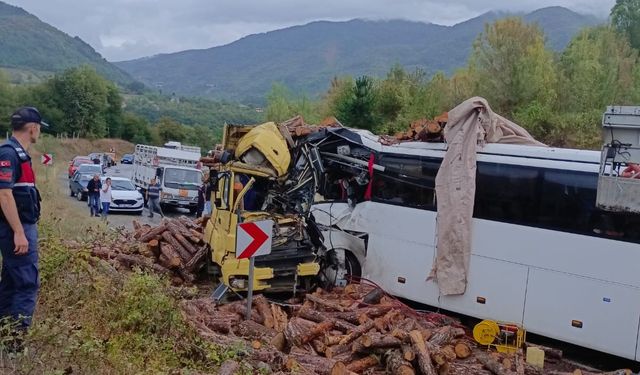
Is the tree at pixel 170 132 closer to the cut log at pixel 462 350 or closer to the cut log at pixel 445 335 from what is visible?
the cut log at pixel 445 335

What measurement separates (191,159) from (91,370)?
26071mm

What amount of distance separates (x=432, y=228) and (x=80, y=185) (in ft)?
82.1

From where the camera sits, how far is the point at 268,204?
1115 centimetres

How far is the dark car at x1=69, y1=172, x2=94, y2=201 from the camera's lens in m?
30.5

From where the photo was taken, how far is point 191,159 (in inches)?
1195

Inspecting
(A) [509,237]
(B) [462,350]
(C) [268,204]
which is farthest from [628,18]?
(B) [462,350]

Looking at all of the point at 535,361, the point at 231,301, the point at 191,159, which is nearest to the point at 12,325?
the point at 231,301

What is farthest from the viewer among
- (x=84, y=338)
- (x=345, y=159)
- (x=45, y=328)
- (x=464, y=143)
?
(x=345, y=159)

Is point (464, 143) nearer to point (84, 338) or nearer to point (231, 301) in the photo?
point (231, 301)

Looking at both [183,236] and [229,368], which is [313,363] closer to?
[229,368]

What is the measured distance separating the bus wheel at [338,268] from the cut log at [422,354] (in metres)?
3.96

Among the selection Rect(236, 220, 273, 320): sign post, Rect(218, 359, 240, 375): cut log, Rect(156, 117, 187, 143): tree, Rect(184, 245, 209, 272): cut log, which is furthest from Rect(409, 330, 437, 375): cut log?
Rect(156, 117, 187, 143): tree

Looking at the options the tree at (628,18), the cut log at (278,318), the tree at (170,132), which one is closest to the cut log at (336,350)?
the cut log at (278,318)

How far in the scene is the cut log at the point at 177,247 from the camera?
39.0 feet
